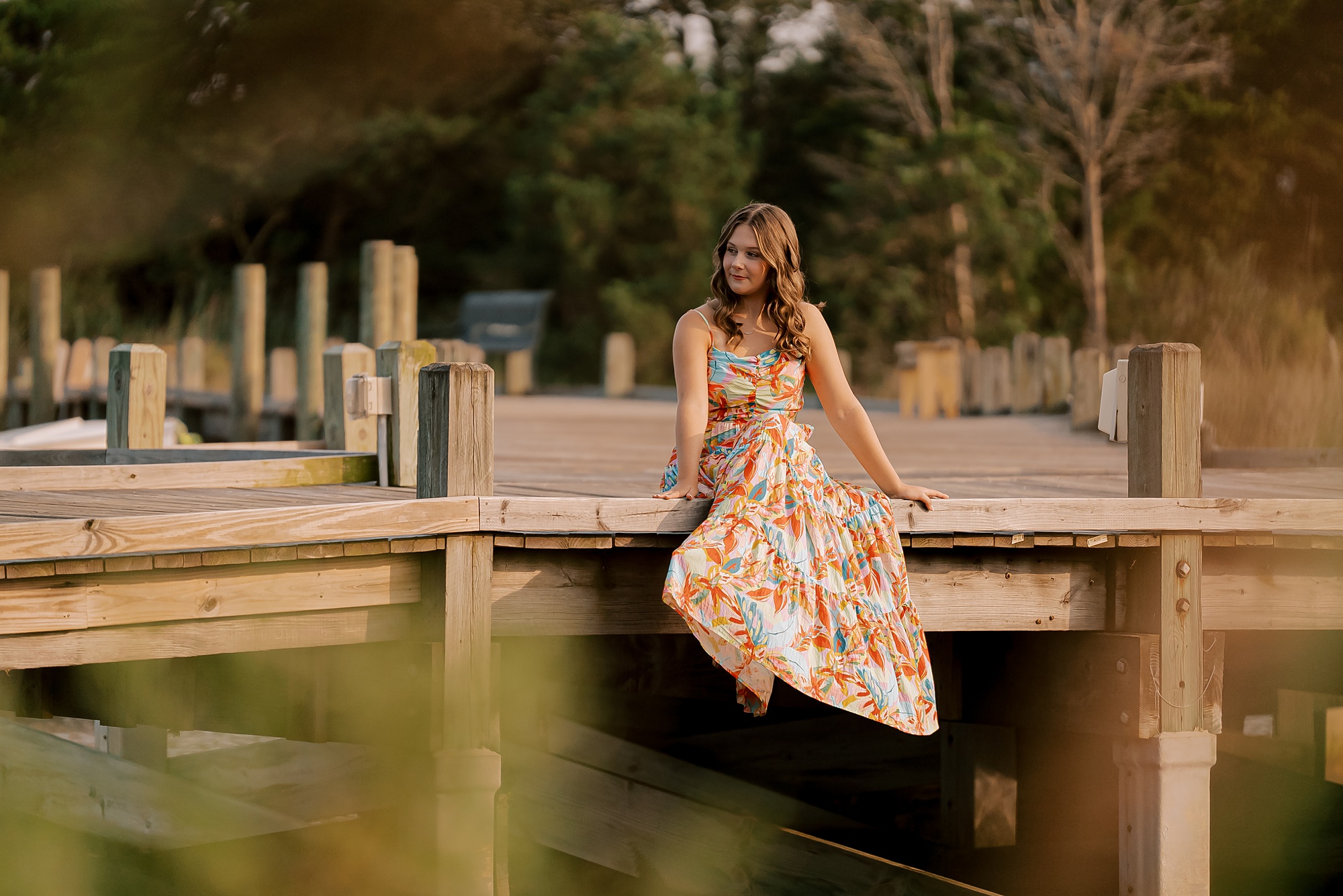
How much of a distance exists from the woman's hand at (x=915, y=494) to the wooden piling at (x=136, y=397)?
3812 mm

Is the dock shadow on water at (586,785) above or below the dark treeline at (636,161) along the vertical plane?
below

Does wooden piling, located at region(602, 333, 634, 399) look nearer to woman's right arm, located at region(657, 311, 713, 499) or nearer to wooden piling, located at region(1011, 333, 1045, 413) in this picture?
wooden piling, located at region(1011, 333, 1045, 413)

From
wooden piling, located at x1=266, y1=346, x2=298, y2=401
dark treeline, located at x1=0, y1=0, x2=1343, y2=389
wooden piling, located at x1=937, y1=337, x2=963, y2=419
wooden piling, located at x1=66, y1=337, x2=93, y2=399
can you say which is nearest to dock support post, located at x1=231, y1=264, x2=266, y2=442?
wooden piling, located at x1=266, y1=346, x2=298, y2=401

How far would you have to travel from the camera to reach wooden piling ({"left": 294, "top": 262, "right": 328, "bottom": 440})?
28.9 ft

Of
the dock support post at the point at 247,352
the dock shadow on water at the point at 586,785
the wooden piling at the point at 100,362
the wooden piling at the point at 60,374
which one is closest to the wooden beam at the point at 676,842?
the dock shadow on water at the point at 586,785

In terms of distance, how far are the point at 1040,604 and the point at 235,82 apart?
835 inches

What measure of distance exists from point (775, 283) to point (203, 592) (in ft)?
5.62

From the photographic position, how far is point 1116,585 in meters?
4.70

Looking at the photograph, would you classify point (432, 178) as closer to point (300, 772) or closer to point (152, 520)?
point (300, 772)

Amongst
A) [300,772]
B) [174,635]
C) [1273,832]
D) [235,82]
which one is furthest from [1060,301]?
[174,635]

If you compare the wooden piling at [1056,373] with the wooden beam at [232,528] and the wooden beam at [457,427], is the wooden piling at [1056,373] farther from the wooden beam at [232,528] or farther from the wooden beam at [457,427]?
the wooden beam at [232,528]

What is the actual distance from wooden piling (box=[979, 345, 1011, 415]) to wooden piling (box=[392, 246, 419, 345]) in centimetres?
486

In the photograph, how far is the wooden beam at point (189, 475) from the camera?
541 centimetres

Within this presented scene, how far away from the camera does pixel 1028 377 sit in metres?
12.7
